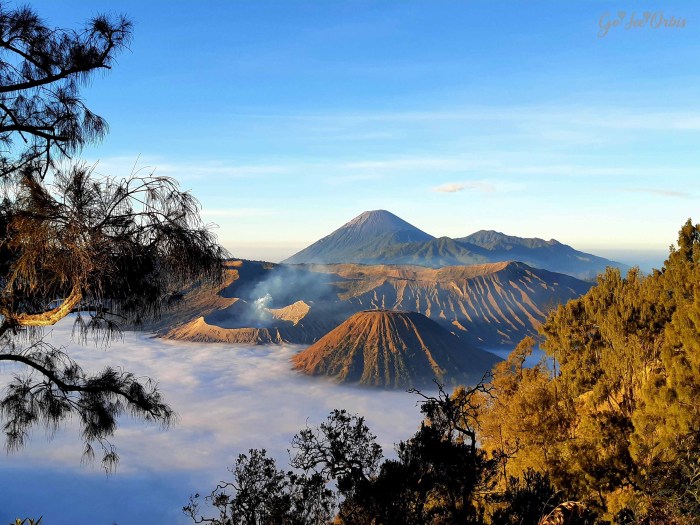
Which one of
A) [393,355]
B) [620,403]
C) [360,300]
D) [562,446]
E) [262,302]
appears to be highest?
[360,300]

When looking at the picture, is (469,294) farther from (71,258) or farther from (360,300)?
(71,258)

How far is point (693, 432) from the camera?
44.9ft

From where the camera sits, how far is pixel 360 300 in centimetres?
13675

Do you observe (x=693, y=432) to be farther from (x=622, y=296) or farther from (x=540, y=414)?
(x=622, y=296)

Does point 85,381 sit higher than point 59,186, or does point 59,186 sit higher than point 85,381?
point 59,186

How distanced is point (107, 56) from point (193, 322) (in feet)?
399

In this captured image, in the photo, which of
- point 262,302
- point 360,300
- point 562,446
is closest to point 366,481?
point 562,446

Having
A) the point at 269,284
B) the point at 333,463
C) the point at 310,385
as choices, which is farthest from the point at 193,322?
the point at 333,463

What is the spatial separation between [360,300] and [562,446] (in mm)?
118692

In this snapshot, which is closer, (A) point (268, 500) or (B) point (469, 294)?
(A) point (268, 500)

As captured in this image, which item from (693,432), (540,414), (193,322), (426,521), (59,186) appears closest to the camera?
(59,186)

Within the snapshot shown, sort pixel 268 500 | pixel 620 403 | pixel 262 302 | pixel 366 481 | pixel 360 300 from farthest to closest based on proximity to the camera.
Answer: pixel 360 300 < pixel 262 302 < pixel 620 403 < pixel 366 481 < pixel 268 500

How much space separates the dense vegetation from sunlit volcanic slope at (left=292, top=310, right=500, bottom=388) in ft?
182

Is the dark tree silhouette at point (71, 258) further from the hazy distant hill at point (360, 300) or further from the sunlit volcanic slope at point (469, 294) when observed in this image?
the sunlit volcanic slope at point (469, 294)
